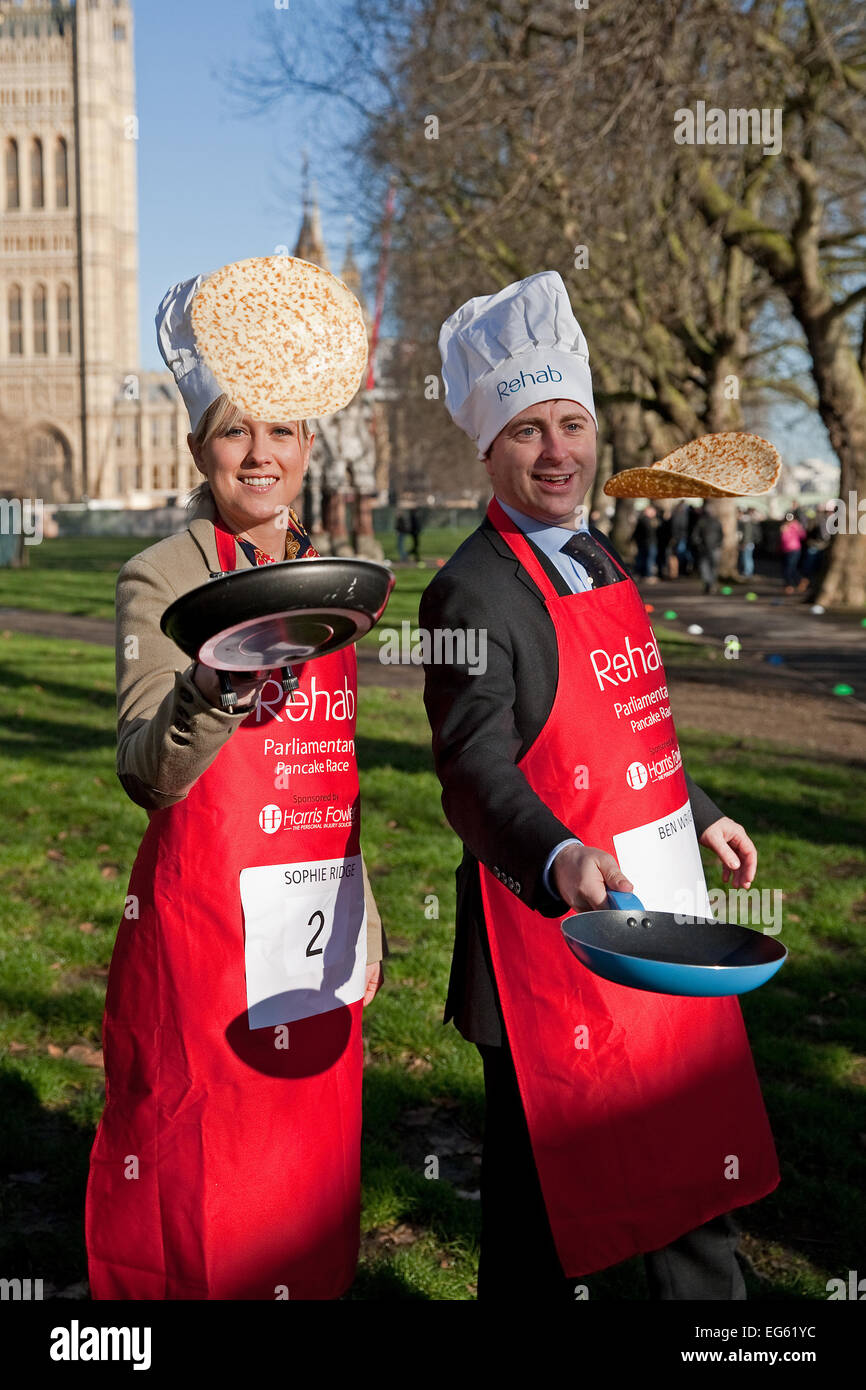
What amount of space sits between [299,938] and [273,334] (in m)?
1.09

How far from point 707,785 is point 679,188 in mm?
12472

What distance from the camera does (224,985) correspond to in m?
2.36

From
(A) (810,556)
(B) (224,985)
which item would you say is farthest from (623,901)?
(A) (810,556)

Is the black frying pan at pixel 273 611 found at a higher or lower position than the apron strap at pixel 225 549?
lower

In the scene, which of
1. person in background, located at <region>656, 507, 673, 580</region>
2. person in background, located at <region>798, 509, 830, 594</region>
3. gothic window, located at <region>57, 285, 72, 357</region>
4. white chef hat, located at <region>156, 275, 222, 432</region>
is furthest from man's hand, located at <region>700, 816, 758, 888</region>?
gothic window, located at <region>57, 285, 72, 357</region>

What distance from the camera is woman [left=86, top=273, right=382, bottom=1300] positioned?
7.70ft

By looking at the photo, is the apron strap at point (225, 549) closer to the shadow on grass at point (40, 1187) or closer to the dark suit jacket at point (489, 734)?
the dark suit jacket at point (489, 734)

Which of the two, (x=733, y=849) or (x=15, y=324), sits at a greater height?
(x=15, y=324)

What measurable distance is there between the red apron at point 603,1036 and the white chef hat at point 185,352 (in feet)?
2.10

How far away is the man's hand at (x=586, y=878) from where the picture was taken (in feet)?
6.50

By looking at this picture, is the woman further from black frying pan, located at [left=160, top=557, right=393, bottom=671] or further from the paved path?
the paved path

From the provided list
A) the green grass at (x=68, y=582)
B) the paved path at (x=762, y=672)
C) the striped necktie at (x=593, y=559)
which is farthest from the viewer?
the green grass at (x=68, y=582)

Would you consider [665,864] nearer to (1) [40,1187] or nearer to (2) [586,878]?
(2) [586,878]

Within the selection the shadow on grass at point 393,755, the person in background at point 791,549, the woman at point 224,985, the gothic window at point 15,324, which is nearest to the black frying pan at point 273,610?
the woman at point 224,985
